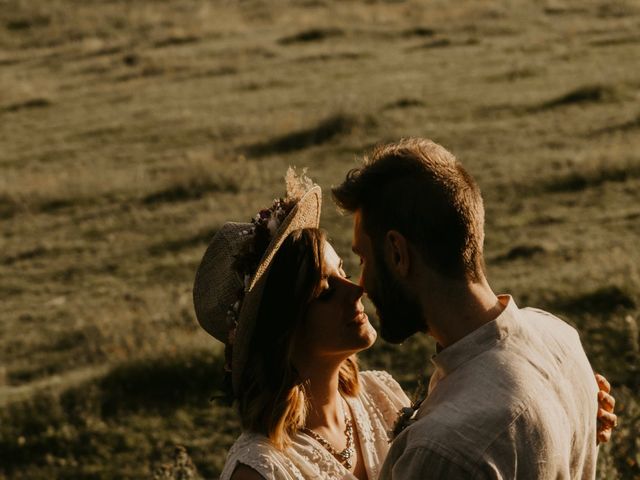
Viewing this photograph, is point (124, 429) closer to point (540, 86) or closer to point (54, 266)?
point (54, 266)

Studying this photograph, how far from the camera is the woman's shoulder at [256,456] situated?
140 inches

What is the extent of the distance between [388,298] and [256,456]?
2.41 ft

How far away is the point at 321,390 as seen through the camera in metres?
4.04

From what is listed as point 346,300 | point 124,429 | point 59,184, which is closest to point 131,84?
point 59,184

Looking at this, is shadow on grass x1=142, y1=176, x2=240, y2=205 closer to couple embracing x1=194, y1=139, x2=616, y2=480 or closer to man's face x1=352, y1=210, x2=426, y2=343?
couple embracing x1=194, y1=139, x2=616, y2=480

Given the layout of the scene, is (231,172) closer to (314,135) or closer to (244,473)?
(314,135)

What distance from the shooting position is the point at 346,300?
3904mm

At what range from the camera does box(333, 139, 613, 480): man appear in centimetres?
293

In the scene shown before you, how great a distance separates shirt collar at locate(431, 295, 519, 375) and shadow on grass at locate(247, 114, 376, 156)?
1400cm

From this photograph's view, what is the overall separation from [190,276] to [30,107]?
42.3 ft

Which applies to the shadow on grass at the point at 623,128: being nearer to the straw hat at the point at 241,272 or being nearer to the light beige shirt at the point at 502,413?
the straw hat at the point at 241,272

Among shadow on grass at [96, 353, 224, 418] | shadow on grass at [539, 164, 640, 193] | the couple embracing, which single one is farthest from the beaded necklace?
shadow on grass at [539, 164, 640, 193]

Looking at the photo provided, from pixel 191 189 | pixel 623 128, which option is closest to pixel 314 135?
pixel 191 189

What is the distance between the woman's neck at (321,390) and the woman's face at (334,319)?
123mm
